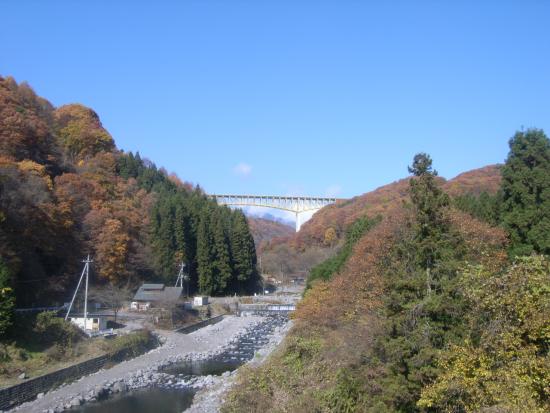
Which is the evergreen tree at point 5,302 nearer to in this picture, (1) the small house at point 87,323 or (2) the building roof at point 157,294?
(1) the small house at point 87,323

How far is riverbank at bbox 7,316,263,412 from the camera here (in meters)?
16.5

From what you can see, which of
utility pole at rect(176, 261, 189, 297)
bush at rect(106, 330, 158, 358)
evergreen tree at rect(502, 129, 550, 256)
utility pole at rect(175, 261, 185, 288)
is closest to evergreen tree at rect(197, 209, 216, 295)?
utility pole at rect(176, 261, 189, 297)

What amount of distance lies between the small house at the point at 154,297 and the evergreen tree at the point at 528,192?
20.4 m

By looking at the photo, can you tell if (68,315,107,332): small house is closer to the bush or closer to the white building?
the white building

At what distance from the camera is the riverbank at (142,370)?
1653cm

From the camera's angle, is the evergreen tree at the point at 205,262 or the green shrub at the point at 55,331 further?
the evergreen tree at the point at 205,262

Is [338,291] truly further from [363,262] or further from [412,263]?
[412,263]

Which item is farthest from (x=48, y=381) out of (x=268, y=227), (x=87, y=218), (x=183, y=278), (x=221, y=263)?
(x=268, y=227)

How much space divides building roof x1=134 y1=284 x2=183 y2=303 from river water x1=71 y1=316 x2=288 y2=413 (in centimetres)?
519

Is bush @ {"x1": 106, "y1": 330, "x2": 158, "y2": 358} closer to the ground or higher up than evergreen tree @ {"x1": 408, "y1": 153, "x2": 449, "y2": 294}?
closer to the ground

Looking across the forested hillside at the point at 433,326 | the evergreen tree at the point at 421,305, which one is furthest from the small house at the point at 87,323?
the evergreen tree at the point at 421,305

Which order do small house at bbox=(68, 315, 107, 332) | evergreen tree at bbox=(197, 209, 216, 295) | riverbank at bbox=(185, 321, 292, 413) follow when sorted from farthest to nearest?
evergreen tree at bbox=(197, 209, 216, 295), small house at bbox=(68, 315, 107, 332), riverbank at bbox=(185, 321, 292, 413)

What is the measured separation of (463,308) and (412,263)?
6.88 feet

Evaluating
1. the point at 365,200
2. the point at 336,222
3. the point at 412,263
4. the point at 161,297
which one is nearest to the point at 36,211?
the point at 161,297
